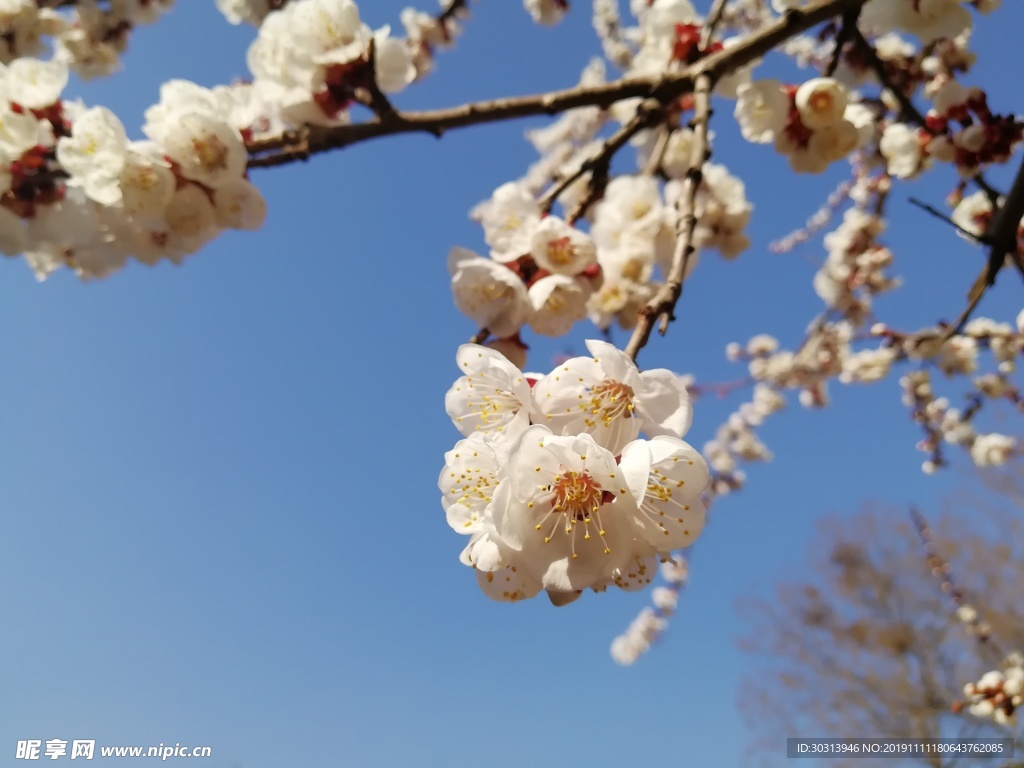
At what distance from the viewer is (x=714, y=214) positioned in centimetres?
195

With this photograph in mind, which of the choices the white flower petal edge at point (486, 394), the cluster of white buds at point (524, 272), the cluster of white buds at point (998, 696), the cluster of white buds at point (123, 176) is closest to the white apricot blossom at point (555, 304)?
the cluster of white buds at point (524, 272)

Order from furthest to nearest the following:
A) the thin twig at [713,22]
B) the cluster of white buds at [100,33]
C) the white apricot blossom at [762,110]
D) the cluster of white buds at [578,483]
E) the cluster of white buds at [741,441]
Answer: the cluster of white buds at [741,441]
the cluster of white buds at [100,33]
the thin twig at [713,22]
the white apricot blossom at [762,110]
the cluster of white buds at [578,483]

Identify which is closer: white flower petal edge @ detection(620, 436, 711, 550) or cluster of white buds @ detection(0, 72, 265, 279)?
white flower petal edge @ detection(620, 436, 711, 550)

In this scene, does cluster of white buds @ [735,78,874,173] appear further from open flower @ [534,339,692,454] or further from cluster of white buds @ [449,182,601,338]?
open flower @ [534,339,692,454]

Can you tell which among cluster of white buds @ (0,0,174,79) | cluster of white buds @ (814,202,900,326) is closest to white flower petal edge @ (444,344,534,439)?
cluster of white buds @ (0,0,174,79)

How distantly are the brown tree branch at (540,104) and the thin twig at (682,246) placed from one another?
0.26 ft

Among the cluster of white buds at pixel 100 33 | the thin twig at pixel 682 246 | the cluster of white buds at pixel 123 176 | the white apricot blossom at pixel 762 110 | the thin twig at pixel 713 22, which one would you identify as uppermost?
the cluster of white buds at pixel 100 33

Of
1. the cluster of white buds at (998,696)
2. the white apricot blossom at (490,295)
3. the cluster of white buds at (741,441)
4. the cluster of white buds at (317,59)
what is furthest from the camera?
the cluster of white buds at (741,441)

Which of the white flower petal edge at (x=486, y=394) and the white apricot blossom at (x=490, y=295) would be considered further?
the white apricot blossom at (x=490, y=295)

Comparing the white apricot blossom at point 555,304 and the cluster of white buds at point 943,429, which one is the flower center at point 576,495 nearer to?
the white apricot blossom at point 555,304

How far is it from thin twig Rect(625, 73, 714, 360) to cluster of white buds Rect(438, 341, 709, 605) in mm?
75

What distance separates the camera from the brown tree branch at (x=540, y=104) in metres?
1.31

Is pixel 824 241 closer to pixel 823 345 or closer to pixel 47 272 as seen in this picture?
pixel 823 345

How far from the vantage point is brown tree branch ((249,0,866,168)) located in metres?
1.31
